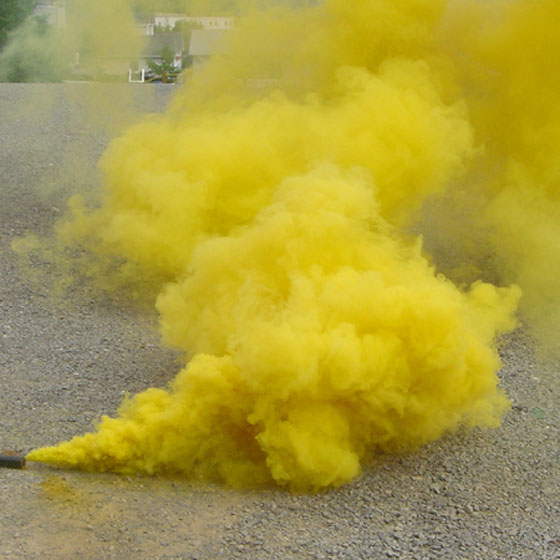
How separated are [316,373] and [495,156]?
4089 mm

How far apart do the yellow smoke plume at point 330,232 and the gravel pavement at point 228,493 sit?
188 millimetres

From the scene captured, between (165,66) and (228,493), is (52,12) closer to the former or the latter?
(165,66)

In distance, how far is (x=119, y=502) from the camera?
4.29m

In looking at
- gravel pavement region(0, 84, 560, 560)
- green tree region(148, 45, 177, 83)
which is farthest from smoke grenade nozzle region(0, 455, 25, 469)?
green tree region(148, 45, 177, 83)

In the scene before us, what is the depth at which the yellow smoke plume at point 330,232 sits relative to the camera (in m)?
4.60

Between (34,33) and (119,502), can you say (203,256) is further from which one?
(34,33)

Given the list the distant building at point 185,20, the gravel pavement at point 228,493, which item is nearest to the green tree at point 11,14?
the distant building at point 185,20

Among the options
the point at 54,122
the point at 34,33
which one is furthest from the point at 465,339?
the point at 54,122

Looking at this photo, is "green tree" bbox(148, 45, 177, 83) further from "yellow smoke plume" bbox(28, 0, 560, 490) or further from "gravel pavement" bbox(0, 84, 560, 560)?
"gravel pavement" bbox(0, 84, 560, 560)

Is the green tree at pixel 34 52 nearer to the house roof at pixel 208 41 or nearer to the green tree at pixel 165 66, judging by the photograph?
the green tree at pixel 165 66

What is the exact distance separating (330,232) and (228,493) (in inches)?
67.3

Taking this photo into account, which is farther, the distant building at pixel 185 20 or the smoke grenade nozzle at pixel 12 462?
the distant building at pixel 185 20

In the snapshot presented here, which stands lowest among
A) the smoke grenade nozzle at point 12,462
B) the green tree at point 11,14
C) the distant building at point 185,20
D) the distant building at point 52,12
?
the smoke grenade nozzle at point 12,462

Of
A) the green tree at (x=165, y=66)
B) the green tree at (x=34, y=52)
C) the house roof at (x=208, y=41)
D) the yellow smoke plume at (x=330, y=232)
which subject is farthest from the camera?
the green tree at (x=165, y=66)
